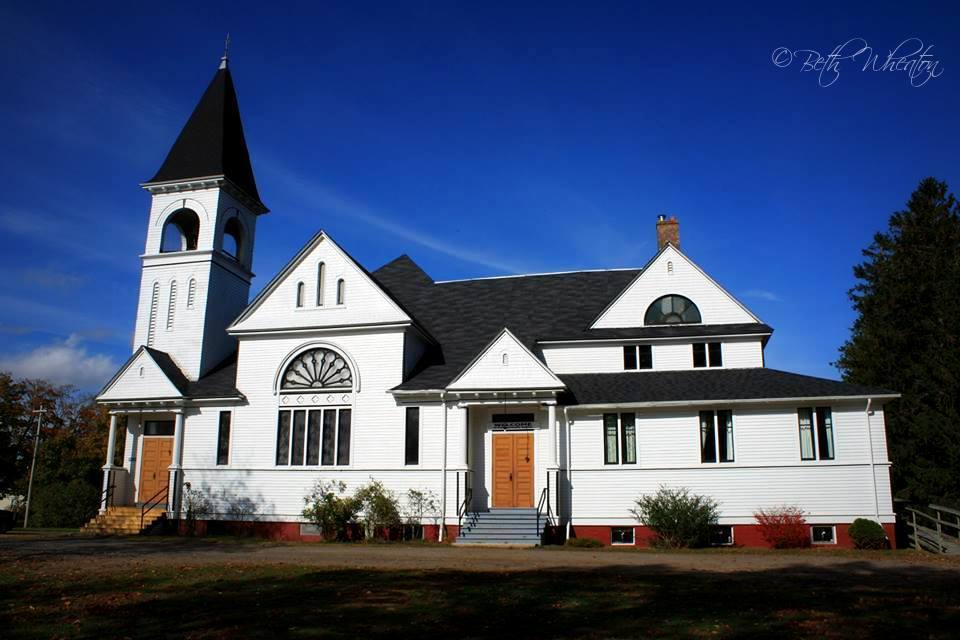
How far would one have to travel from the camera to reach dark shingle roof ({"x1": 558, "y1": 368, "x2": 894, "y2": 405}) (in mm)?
23078

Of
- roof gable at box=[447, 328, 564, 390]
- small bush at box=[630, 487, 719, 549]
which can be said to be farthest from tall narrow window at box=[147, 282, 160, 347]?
small bush at box=[630, 487, 719, 549]

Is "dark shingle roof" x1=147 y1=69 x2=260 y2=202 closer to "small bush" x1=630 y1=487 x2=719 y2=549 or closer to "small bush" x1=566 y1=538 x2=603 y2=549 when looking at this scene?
"small bush" x1=566 y1=538 x2=603 y2=549

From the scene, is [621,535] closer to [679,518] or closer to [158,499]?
[679,518]

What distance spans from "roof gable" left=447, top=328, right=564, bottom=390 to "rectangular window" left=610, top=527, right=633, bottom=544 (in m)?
4.90

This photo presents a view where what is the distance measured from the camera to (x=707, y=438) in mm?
23734

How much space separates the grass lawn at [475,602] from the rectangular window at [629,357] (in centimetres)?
1159

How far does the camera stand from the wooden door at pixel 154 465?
91.6ft

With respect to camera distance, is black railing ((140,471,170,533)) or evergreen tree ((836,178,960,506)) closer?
black railing ((140,471,170,533))

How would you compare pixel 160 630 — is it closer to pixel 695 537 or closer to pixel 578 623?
pixel 578 623

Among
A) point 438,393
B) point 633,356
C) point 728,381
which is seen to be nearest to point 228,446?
point 438,393

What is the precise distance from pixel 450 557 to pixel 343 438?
28.2ft

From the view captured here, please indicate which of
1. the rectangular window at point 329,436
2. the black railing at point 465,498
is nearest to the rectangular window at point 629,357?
the black railing at point 465,498

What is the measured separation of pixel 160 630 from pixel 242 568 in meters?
5.92

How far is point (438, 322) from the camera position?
30.3 m
